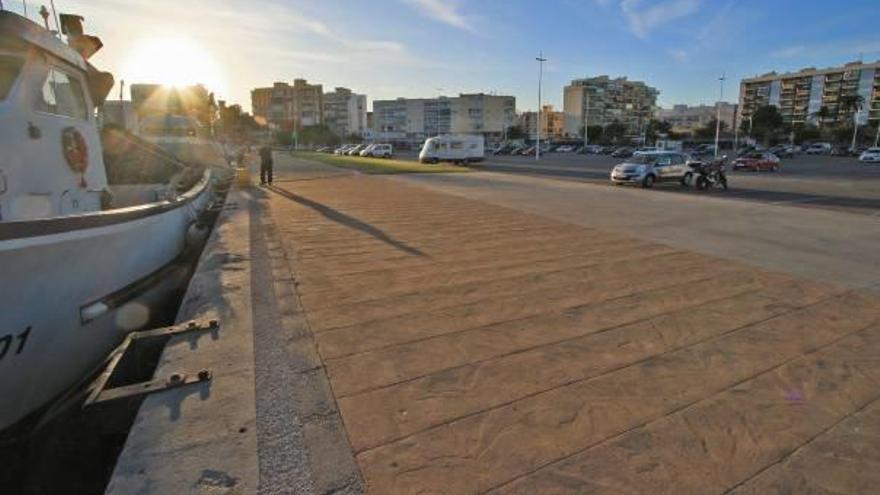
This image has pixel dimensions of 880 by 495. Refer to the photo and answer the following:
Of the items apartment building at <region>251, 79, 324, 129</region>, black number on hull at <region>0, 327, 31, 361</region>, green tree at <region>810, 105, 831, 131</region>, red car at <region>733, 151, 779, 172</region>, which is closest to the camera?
black number on hull at <region>0, 327, 31, 361</region>

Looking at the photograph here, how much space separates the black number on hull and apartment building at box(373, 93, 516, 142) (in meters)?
138

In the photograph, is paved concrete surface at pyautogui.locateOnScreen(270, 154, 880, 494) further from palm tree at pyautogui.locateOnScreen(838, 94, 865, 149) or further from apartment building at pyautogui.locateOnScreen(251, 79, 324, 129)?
apartment building at pyautogui.locateOnScreen(251, 79, 324, 129)

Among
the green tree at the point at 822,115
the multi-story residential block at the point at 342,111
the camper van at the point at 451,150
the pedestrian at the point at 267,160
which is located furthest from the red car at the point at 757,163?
the multi-story residential block at the point at 342,111

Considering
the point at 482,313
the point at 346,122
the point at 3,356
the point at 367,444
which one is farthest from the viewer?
the point at 346,122

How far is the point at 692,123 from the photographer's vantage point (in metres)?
181

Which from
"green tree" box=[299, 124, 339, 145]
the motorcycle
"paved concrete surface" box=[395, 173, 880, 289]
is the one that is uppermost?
"green tree" box=[299, 124, 339, 145]

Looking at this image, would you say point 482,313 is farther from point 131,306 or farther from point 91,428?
point 131,306

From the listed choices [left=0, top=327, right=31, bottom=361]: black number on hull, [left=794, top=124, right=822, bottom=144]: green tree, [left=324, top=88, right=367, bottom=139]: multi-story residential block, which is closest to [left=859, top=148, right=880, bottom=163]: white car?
[left=794, top=124, right=822, bottom=144]: green tree

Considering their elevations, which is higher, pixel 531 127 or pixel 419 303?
pixel 531 127

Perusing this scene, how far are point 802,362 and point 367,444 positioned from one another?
3.57 metres

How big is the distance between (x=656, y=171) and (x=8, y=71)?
23705mm

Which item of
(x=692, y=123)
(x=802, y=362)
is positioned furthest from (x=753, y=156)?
(x=692, y=123)

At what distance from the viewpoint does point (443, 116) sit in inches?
5832

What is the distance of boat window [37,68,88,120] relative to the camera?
18.1 ft
